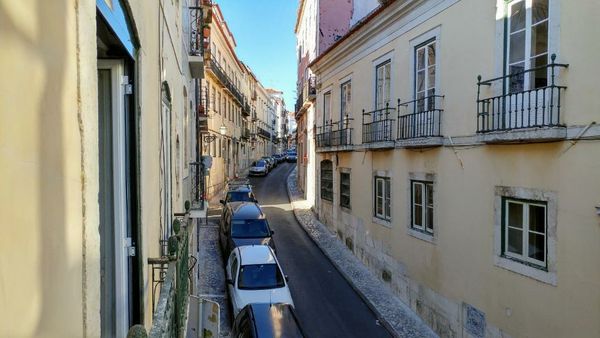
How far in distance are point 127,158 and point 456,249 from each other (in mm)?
7735

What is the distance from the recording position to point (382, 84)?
44.6 ft

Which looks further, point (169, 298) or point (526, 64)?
point (526, 64)

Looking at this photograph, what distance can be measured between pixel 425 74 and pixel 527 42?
11.5 feet

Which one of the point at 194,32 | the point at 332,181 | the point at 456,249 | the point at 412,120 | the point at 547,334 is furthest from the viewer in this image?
the point at 332,181

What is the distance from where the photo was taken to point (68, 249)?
61.5 inches

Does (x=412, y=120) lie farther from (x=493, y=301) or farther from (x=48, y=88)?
(x=48, y=88)

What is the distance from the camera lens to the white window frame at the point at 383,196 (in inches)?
514

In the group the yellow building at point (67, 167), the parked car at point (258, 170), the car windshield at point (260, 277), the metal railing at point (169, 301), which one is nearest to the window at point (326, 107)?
the car windshield at point (260, 277)

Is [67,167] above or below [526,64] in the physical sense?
below

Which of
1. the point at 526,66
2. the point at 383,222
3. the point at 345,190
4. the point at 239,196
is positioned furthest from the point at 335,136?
the point at 526,66

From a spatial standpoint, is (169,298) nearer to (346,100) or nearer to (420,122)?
(420,122)

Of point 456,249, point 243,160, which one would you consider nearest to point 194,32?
point 456,249

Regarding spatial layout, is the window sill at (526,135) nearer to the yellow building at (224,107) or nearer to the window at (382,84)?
the window at (382,84)

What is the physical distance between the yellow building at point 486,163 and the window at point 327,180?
4824 mm
